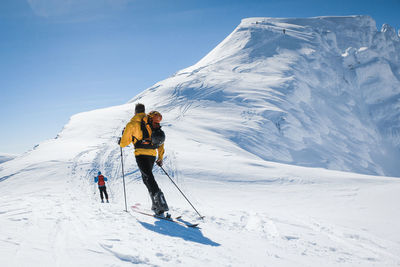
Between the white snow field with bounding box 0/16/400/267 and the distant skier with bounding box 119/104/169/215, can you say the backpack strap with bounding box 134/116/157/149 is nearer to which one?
the distant skier with bounding box 119/104/169/215

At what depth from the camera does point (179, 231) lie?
4.72m

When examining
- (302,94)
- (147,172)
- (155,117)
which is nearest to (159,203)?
(147,172)

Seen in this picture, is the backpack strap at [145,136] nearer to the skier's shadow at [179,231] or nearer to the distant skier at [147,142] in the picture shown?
the distant skier at [147,142]

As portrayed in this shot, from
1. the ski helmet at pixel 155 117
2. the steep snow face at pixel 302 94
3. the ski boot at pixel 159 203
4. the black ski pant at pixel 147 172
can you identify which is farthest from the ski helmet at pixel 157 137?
the steep snow face at pixel 302 94

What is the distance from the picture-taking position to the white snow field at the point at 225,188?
3652 millimetres

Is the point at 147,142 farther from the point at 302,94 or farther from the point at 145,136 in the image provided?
the point at 302,94

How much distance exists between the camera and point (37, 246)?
3.08 meters

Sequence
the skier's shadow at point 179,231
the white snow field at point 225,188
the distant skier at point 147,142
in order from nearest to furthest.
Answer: the white snow field at point 225,188, the skier's shadow at point 179,231, the distant skier at point 147,142

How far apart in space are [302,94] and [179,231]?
44.5 metres

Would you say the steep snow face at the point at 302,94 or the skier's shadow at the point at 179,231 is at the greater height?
the steep snow face at the point at 302,94

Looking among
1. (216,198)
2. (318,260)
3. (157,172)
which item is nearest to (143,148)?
(318,260)

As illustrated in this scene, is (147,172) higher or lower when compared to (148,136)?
lower

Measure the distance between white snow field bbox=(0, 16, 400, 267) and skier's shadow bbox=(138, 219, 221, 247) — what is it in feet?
0.14

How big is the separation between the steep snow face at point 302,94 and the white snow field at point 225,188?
0.31 meters
